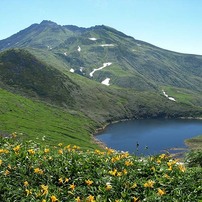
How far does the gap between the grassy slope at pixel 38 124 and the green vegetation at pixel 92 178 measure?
4649 inches

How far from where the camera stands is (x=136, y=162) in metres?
15.2

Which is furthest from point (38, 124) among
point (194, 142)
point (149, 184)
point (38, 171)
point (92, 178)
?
point (149, 184)

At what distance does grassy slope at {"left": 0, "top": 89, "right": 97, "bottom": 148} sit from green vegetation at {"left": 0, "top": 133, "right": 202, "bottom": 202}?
118 metres

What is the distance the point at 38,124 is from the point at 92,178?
154 meters

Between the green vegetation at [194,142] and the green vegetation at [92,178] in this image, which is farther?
the green vegetation at [194,142]

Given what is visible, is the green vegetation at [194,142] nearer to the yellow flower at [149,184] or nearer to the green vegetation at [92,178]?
the green vegetation at [92,178]

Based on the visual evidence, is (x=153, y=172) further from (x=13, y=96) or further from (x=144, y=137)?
(x=13, y=96)

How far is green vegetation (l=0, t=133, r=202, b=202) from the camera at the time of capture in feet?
41.3

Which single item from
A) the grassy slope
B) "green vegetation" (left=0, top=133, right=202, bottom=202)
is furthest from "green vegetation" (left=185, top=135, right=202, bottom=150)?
"green vegetation" (left=0, top=133, right=202, bottom=202)

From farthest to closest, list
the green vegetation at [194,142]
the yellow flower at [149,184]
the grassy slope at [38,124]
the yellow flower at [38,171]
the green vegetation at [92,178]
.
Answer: the green vegetation at [194,142]
the grassy slope at [38,124]
the yellow flower at [38,171]
the yellow flower at [149,184]
the green vegetation at [92,178]

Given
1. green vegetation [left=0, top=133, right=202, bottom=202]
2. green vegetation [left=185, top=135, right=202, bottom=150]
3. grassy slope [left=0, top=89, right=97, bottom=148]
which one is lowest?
green vegetation [left=185, top=135, right=202, bottom=150]

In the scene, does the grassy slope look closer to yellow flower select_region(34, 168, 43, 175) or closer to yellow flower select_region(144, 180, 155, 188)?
yellow flower select_region(34, 168, 43, 175)

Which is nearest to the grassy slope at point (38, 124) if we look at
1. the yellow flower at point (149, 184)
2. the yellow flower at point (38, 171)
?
the yellow flower at point (38, 171)

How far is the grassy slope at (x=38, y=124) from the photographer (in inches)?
5679
